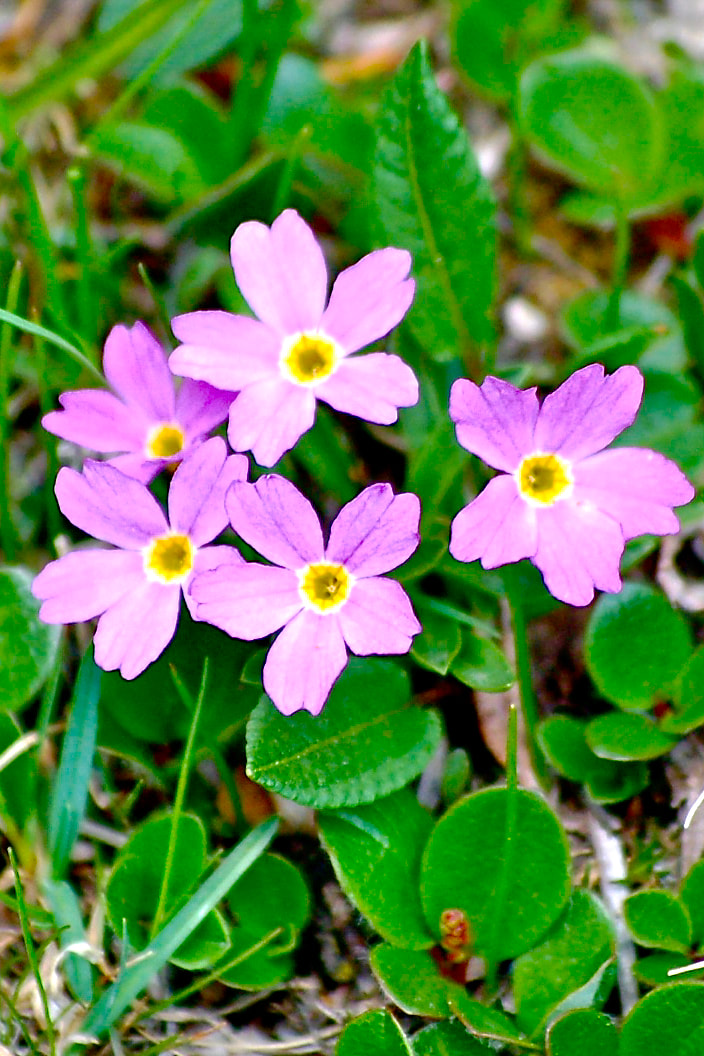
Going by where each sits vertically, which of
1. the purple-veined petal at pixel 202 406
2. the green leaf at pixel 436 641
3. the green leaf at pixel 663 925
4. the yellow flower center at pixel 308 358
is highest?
the yellow flower center at pixel 308 358

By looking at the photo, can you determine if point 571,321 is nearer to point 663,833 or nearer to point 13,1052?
point 663,833

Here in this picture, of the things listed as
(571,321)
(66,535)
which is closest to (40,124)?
(66,535)

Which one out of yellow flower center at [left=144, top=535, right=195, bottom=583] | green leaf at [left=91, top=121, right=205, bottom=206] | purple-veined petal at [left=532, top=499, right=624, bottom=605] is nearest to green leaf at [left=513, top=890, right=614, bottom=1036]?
purple-veined petal at [left=532, top=499, right=624, bottom=605]

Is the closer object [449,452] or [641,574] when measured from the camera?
[449,452]

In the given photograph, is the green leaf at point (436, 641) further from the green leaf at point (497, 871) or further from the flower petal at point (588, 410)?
the flower petal at point (588, 410)

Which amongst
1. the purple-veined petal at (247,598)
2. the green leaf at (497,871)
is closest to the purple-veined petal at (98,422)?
the purple-veined petal at (247,598)

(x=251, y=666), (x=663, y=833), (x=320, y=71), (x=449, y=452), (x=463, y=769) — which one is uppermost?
(x=320, y=71)

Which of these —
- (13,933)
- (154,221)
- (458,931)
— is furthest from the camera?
(154,221)

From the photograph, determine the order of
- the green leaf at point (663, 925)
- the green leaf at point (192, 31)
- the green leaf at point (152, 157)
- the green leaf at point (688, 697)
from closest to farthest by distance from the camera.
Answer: the green leaf at point (663, 925)
the green leaf at point (688, 697)
the green leaf at point (152, 157)
the green leaf at point (192, 31)
